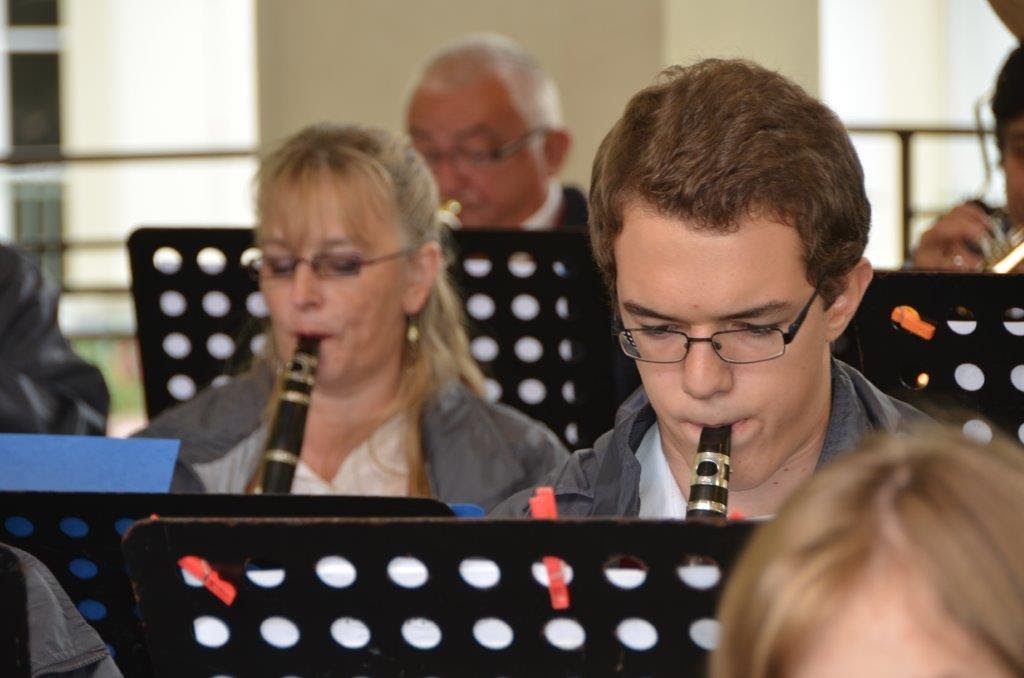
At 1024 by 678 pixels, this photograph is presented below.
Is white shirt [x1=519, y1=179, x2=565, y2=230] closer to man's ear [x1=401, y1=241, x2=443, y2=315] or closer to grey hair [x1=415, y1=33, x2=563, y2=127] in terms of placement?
grey hair [x1=415, y1=33, x2=563, y2=127]

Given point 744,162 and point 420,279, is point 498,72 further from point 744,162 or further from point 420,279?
point 744,162

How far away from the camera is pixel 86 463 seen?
171 cm

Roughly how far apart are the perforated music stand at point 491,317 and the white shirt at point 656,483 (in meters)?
0.47

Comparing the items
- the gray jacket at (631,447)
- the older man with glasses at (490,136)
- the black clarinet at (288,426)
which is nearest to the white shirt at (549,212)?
the older man with glasses at (490,136)

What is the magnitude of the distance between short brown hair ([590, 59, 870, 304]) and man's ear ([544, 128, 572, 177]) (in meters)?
2.04

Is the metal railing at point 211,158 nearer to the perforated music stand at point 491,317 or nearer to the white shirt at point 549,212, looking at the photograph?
the white shirt at point 549,212

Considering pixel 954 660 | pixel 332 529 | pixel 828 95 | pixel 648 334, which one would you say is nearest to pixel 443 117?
pixel 648 334

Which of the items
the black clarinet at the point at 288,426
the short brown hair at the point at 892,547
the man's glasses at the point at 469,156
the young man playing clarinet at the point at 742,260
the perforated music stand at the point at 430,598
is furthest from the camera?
the man's glasses at the point at 469,156

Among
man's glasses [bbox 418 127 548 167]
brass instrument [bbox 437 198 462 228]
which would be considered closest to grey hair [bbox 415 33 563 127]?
man's glasses [bbox 418 127 548 167]

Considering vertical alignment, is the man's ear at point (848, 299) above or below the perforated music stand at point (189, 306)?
above

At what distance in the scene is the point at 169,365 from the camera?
245cm

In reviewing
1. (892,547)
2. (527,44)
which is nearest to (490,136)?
(527,44)

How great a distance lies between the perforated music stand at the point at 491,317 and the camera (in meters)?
2.25

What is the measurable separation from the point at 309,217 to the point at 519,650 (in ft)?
4.36
